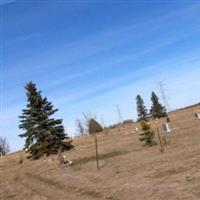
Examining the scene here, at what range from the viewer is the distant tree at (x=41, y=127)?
4694cm

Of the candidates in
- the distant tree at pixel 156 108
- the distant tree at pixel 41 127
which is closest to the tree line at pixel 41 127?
the distant tree at pixel 41 127

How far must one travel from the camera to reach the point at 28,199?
21.5 metres

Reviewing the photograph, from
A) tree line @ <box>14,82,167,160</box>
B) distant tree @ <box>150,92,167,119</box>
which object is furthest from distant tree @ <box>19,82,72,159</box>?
distant tree @ <box>150,92,167,119</box>

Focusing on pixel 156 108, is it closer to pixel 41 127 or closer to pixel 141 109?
pixel 141 109

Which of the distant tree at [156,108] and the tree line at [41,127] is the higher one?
the distant tree at [156,108]

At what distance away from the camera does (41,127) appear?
4741 cm

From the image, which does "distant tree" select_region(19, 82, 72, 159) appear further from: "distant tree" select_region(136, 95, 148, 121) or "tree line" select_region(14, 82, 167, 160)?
"distant tree" select_region(136, 95, 148, 121)

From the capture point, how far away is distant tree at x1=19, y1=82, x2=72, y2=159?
46938mm

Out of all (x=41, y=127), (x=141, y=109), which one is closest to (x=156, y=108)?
(x=141, y=109)

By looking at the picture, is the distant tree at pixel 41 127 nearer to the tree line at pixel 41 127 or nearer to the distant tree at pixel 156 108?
the tree line at pixel 41 127

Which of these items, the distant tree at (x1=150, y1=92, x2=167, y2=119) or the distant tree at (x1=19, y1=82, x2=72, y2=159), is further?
the distant tree at (x1=150, y1=92, x2=167, y2=119)

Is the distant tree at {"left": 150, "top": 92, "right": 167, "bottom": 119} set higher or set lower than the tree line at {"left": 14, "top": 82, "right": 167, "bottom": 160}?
higher

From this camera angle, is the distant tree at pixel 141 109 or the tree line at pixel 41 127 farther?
the distant tree at pixel 141 109

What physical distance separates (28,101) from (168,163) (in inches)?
1137
